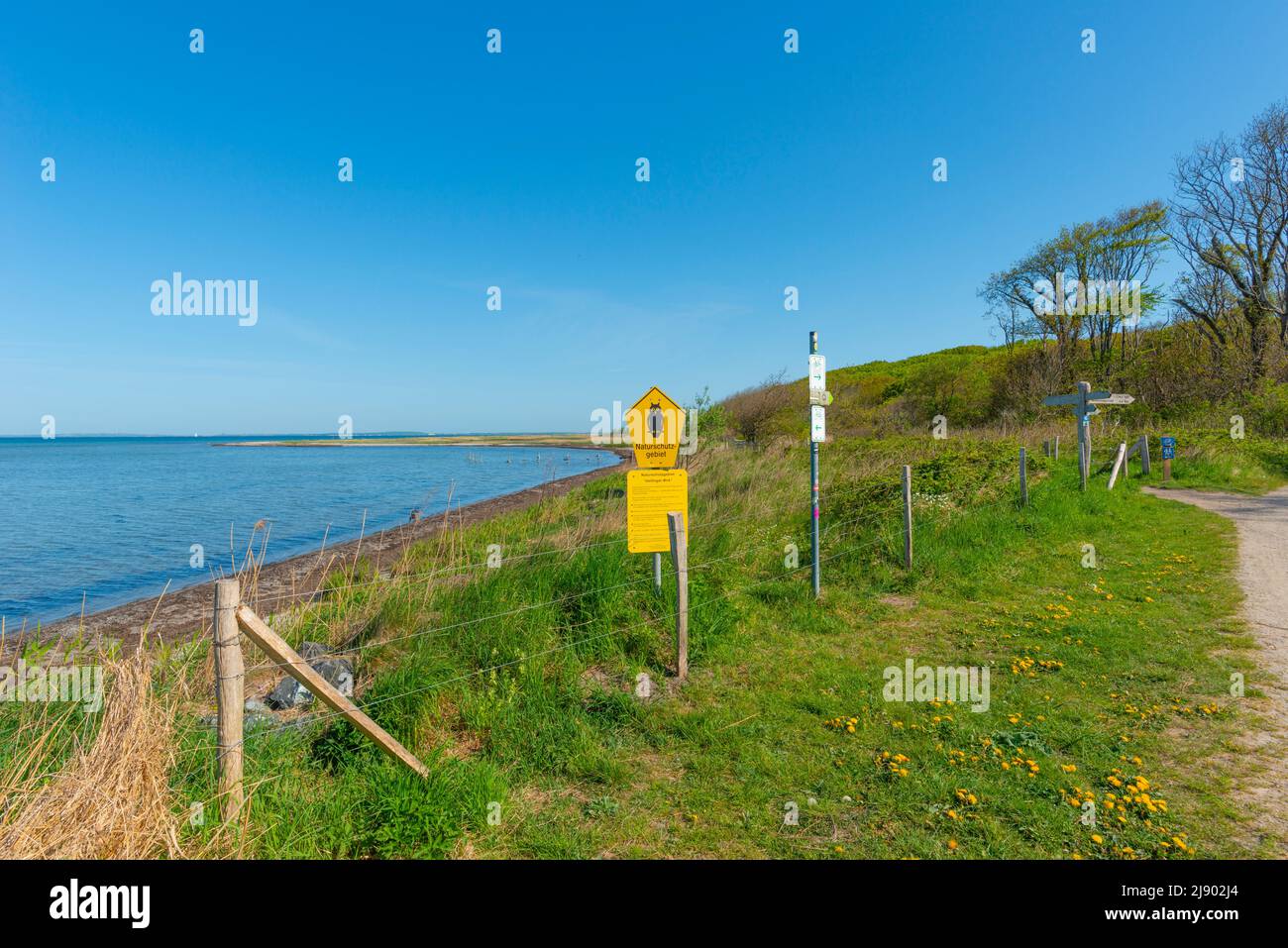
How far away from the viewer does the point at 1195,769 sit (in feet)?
14.0

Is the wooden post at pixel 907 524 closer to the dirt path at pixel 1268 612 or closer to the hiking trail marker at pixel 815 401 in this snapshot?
the hiking trail marker at pixel 815 401

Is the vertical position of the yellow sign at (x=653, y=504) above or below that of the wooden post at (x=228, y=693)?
above

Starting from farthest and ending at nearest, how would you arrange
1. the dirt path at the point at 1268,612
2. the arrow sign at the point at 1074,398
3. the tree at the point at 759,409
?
1. the tree at the point at 759,409
2. the arrow sign at the point at 1074,398
3. the dirt path at the point at 1268,612

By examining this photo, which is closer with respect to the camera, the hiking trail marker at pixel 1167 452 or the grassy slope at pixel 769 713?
the grassy slope at pixel 769 713

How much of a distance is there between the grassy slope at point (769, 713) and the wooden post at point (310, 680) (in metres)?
0.14

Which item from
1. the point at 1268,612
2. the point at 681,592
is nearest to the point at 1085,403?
the point at 1268,612

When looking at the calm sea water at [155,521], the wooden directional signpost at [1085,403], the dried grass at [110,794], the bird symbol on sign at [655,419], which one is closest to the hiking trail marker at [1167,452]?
the wooden directional signpost at [1085,403]

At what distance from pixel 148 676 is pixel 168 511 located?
1202 inches

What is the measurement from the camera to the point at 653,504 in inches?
265

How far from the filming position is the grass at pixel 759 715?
375cm

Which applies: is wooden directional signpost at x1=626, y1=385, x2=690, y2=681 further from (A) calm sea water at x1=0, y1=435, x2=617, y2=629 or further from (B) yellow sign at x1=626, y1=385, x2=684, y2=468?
(A) calm sea water at x1=0, y1=435, x2=617, y2=629

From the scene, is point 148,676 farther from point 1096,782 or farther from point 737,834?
point 1096,782
